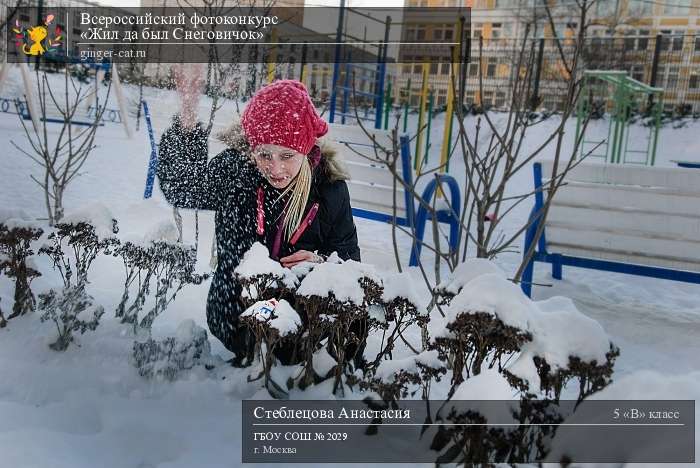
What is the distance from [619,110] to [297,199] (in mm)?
7682

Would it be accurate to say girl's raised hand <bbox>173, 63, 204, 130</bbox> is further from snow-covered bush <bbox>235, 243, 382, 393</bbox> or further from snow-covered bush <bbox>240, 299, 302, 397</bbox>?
snow-covered bush <bbox>240, 299, 302, 397</bbox>

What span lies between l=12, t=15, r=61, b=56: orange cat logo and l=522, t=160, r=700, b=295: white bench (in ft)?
6.58

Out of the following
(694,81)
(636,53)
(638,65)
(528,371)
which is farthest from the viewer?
(636,53)

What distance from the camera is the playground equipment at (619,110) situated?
7.57 m

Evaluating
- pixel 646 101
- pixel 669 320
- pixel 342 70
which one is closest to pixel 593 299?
pixel 669 320

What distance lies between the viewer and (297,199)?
1.67 metres

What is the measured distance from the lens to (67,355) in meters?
1.75

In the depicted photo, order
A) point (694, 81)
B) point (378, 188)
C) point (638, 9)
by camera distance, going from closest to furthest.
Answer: point (378, 188), point (694, 81), point (638, 9)

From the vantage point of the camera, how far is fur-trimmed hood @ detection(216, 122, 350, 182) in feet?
5.56

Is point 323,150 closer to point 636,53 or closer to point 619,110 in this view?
point 619,110

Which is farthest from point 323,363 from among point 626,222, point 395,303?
point 626,222

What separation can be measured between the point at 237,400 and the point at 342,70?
3.80 meters

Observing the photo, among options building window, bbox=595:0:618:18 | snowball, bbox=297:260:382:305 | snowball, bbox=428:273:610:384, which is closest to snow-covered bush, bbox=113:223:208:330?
snowball, bbox=297:260:382:305

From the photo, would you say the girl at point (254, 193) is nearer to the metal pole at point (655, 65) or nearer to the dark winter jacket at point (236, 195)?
the dark winter jacket at point (236, 195)
